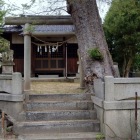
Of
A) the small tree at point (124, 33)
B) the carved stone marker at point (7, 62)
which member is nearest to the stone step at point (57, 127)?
the carved stone marker at point (7, 62)

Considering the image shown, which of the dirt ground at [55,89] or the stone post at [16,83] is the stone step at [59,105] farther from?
the dirt ground at [55,89]

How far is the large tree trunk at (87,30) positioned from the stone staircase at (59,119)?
3.90ft

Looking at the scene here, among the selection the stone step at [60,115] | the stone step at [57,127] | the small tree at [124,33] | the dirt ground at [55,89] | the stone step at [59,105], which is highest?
the small tree at [124,33]

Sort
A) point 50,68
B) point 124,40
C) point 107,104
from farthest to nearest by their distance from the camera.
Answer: point 50,68 → point 124,40 → point 107,104

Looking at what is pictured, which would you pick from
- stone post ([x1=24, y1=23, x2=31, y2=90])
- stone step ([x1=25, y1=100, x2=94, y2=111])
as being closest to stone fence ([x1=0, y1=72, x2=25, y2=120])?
stone step ([x1=25, y1=100, x2=94, y2=111])

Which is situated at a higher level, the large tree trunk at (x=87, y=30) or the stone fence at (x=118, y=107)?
the large tree trunk at (x=87, y=30)

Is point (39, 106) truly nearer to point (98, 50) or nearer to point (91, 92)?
point (91, 92)

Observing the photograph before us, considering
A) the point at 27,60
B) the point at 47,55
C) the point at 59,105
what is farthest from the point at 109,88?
the point at 47,55

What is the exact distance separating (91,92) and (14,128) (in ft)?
8.76

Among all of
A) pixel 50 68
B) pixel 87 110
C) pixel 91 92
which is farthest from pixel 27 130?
pixel 50 68

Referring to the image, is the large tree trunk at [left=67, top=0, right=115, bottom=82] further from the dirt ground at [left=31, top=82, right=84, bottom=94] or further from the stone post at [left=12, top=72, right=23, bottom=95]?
the stone post at [left=12, top=72, right=23, bottom=95]

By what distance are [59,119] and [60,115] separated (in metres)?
0.12

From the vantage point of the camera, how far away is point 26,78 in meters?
9.64

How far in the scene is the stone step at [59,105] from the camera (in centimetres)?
794
